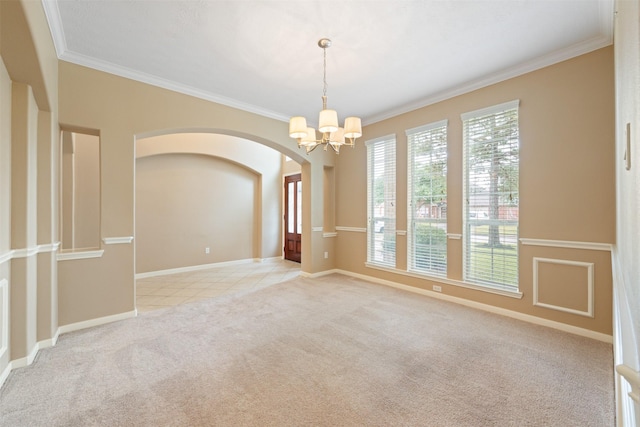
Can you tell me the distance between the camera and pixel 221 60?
306cm

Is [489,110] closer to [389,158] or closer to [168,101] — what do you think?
[389,158]

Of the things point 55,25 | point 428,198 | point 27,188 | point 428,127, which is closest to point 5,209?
point 27,188

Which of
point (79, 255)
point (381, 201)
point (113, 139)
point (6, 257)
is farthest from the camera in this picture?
point (381, 201)

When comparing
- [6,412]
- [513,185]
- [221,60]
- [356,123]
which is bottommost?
[6,412]

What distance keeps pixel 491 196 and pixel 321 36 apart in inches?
109

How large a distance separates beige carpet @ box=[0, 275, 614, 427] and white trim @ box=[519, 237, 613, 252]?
921mm

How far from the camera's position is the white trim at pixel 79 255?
2922 millimetres

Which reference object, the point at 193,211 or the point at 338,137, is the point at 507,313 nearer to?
the point at 338,137

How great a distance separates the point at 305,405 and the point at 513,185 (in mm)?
3287

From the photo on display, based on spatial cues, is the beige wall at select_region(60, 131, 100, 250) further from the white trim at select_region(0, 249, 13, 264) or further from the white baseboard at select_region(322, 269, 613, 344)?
the white baseboard at select_region(322, 269, 613, 344)

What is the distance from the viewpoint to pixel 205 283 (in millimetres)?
5039

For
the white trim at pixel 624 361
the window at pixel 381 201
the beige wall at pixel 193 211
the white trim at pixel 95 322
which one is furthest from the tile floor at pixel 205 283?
the white trim at pixel 624 361

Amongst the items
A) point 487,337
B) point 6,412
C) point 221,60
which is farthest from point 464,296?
point 6,412

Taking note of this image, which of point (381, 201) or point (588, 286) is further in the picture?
point (381, 201)
